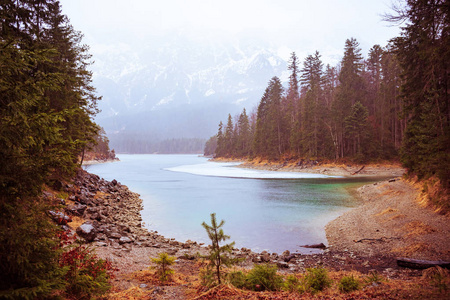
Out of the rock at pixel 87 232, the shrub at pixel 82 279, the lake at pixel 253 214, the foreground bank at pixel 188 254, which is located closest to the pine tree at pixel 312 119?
the lake at pixel 253 214

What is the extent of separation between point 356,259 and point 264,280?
5.35m

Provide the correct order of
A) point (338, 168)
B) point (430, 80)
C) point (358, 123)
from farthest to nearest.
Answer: point (338, 168) → point (358, 123) → point (430, 80)

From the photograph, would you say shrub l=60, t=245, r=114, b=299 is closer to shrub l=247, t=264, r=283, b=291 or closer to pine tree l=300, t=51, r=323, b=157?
shrub l=247, t=264, r=283, b=291

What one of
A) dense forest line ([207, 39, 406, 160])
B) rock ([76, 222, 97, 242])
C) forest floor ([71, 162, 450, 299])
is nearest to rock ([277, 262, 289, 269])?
forest floor ([71, 162, 450, 299])

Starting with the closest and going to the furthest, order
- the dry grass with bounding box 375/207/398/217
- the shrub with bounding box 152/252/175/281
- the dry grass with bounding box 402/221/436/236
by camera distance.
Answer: the shrub with bounding box 152/252/175/281, the dry grass with bounding box 402/221/436/236, the dry grass with bounding box 375/207/398/217

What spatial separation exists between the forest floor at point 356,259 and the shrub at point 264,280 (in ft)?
1.61

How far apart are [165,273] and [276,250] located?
20.5 ft

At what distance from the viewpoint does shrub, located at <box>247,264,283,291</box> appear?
581cm

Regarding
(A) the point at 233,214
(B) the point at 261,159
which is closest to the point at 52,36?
(A) the point at 233,214

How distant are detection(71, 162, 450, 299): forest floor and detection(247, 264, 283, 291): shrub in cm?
49

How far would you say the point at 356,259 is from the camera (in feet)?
31.0

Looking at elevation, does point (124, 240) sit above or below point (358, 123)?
below

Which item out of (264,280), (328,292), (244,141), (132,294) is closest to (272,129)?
(244,141)

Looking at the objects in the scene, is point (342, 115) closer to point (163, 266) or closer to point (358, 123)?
point (358, 123)
